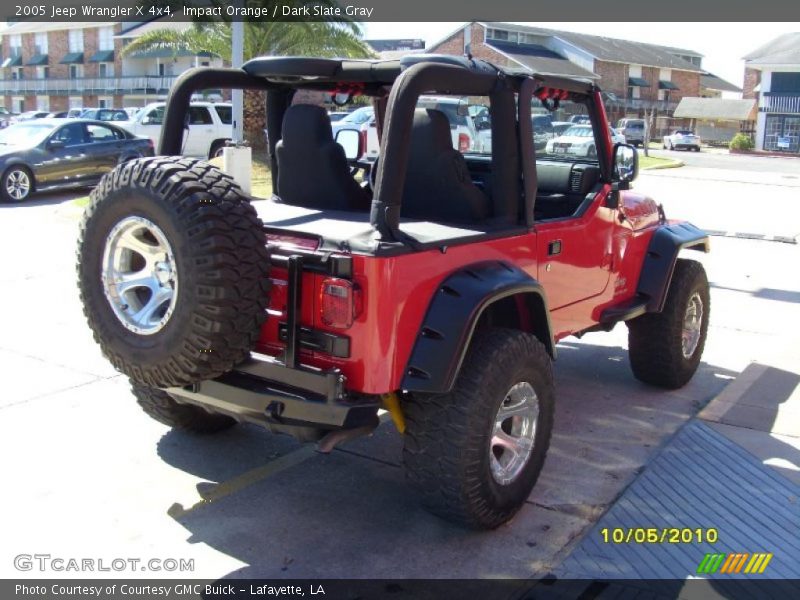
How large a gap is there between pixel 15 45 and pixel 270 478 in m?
73.4

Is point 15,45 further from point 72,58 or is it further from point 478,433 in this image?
point 478,433

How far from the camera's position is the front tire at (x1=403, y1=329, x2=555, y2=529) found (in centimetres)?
365

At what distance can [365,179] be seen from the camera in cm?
534

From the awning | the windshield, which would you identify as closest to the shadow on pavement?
the windshield

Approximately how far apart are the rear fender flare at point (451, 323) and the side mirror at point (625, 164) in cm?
170

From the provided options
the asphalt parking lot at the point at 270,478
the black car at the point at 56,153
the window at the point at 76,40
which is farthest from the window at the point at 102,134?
the window at the point at 76,40

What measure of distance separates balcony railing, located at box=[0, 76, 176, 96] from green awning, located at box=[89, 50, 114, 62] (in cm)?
135

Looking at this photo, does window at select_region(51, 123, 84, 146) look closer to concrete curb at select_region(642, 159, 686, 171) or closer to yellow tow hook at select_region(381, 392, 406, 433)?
yellow tow hook at select_region(381, 392, 406, 433)

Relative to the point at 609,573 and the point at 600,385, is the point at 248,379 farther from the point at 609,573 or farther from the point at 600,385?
the point at 600,385

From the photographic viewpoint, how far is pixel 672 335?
18.9 ft

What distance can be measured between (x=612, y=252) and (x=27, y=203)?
13.5 m

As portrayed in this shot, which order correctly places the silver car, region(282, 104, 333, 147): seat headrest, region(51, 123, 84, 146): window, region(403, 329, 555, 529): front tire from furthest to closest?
the silver car
region(51, 123, 84, 146): window
region(282, 104, 333, 147): seat headrest
region(403, 329, 555, 529): front tire

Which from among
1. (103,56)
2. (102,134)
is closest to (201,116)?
(102,134)

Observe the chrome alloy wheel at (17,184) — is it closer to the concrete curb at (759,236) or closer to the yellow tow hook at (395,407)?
the concrete curb at (759,236)
